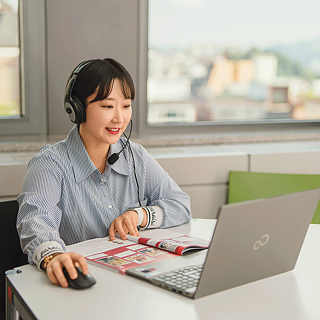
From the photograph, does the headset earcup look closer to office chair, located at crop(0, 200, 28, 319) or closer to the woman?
the woman

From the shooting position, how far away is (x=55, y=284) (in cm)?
94

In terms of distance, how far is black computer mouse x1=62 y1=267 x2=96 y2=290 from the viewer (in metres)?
0.91

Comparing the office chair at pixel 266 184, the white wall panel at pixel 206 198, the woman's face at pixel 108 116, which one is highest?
the woman's face at pixel 108 116

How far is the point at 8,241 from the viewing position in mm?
1380

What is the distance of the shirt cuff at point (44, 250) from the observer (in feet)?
3.40

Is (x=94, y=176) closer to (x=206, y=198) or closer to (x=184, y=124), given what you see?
(x=206, y=198)

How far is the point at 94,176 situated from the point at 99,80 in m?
0.33

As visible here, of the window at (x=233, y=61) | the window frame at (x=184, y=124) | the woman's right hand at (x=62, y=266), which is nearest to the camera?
the woman's right hand at (x=62, y=266)

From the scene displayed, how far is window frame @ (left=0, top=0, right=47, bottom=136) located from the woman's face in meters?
0.99

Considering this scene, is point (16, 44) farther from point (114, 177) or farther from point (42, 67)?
point (114, 177)

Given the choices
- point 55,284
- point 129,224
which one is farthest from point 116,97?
point 55,284

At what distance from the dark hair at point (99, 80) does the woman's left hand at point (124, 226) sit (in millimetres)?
402

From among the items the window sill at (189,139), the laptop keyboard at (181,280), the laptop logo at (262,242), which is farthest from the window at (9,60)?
the laptop logo at (262,242)

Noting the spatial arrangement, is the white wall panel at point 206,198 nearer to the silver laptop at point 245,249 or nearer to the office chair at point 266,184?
the office chair at point 266,184
